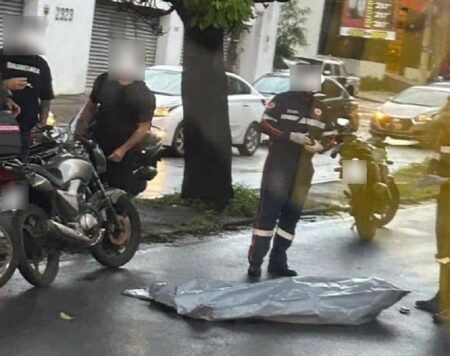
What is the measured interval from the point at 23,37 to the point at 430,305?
3.62 m

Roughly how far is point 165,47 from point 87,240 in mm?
18576

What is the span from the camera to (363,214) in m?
10.0

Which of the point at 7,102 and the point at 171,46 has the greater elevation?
the point at 7,102

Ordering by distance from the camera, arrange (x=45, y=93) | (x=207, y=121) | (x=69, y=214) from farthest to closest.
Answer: (x=207, y=121), (x=45, y=93), (x=69, y=214)

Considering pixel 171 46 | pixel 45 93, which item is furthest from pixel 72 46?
pixel 45 93

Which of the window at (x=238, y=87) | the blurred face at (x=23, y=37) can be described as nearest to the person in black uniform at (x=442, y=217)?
the blurred face at (x=23, y=37)

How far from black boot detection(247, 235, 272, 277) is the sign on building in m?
3.68

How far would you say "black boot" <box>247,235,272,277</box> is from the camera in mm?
7660

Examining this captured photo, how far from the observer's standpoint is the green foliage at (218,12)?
8.84 meters

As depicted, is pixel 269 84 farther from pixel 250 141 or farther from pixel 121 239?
pixel 121 239

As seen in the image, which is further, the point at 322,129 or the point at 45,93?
the point at 45,93

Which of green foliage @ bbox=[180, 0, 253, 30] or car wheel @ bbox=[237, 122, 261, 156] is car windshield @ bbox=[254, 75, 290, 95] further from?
green foliage @ bbox=[180, 0, 253, 30]

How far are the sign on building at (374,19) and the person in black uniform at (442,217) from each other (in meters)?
2.25

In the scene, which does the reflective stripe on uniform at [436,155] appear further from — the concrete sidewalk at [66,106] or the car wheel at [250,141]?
the concrete sidewalk at [66,106]
